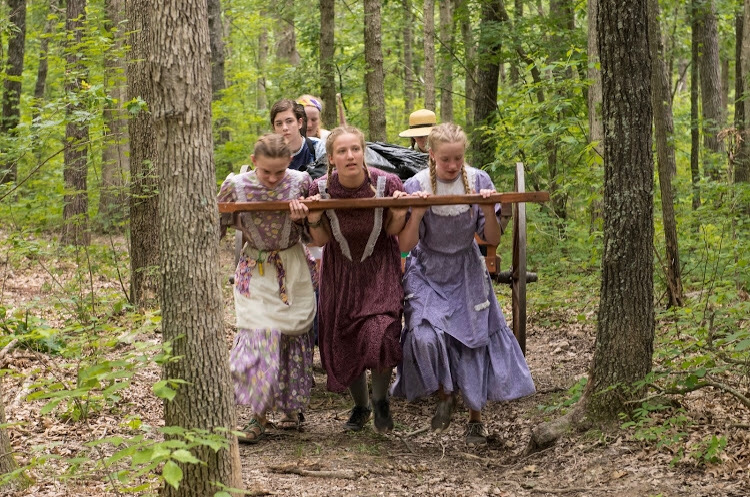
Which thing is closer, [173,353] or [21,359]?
[173,353]

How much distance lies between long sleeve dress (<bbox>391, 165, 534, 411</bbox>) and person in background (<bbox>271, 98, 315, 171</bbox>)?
1.36 meters

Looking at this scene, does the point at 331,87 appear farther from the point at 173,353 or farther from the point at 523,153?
the point at 173,353

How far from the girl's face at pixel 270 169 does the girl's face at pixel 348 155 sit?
1.18 ft

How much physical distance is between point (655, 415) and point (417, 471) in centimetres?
144

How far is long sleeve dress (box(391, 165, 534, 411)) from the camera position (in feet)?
17.5

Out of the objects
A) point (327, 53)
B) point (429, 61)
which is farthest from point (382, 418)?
point (429, 61)

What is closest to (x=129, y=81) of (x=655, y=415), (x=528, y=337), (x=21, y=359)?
(x=21, y=359)

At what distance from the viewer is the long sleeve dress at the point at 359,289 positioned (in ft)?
17.2

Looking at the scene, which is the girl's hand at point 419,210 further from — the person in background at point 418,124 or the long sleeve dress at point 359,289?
the person in background at point 418,124

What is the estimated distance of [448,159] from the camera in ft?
17.1

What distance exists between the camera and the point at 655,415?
4.82 metres

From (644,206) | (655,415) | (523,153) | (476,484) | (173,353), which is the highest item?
(523,153)

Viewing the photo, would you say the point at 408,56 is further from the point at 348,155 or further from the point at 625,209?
the point at 625,209

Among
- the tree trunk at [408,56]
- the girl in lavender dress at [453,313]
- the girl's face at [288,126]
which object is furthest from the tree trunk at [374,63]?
the tree trunk at [408,56]
